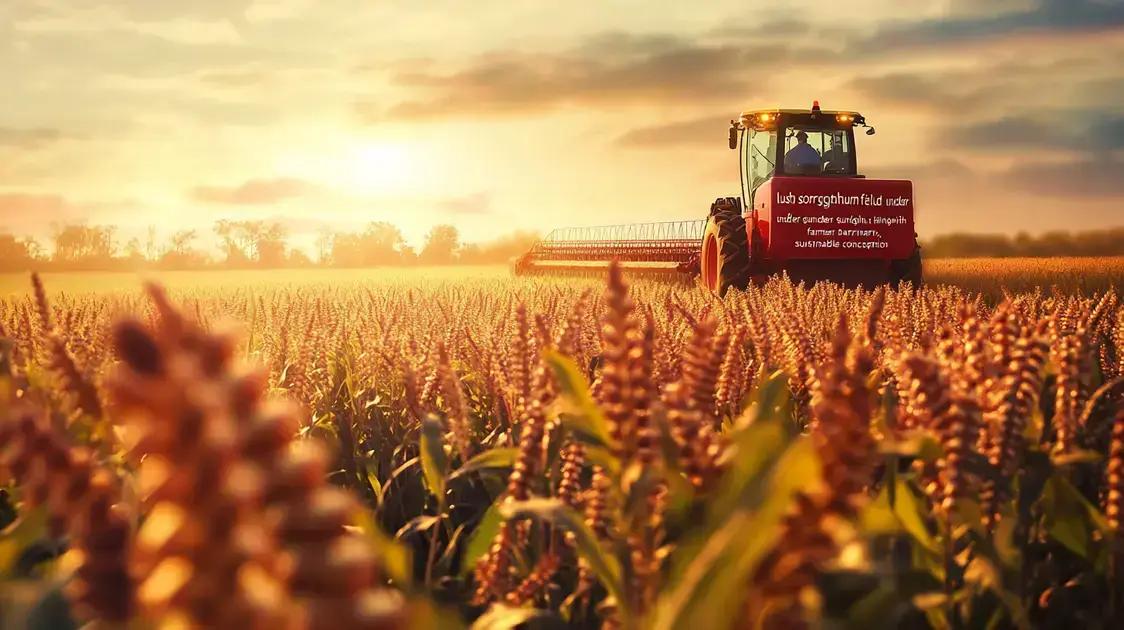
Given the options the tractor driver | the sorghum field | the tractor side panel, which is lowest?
the sorghum field

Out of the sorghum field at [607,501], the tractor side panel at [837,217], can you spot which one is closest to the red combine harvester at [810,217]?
the tractor side panel at [837,217]

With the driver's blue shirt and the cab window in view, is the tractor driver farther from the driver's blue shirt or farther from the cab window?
the cab window

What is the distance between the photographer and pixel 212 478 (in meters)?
0.45

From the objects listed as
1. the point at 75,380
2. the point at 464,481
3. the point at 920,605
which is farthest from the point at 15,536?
the point at 464,481

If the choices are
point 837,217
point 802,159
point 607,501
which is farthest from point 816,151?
point 607,501

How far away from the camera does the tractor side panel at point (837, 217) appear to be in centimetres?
1327

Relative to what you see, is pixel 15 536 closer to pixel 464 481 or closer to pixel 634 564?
pixel 634 564

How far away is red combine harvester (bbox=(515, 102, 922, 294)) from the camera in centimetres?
1332

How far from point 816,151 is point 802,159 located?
41cm

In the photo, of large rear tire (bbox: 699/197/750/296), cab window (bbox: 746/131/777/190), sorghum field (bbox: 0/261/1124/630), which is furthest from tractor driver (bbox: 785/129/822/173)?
sorghum field (bbox: 0/261/1124/630)

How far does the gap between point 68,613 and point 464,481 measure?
1953mm

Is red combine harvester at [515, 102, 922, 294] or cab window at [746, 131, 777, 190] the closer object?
red combine harvester at [515, 102, 922, 294]

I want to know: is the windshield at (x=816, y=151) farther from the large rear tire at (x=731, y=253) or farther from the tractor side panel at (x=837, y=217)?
the tractor side panel at (x=837, y=217)

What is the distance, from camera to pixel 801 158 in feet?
54.1
